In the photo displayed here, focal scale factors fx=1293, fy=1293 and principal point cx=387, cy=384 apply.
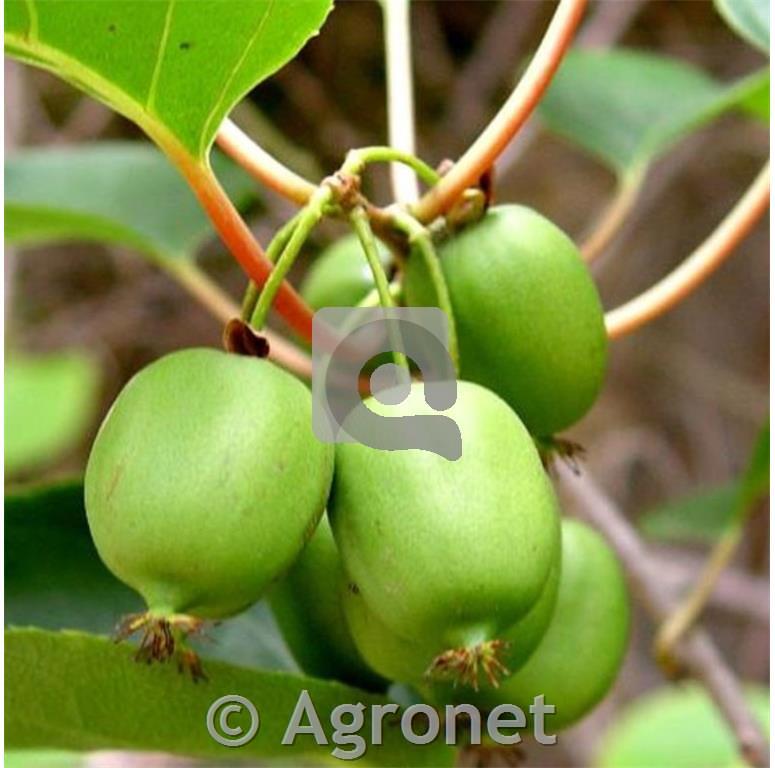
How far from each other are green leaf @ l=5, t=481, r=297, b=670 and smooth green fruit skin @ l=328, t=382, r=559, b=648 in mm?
231

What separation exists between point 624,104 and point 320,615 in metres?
0.80

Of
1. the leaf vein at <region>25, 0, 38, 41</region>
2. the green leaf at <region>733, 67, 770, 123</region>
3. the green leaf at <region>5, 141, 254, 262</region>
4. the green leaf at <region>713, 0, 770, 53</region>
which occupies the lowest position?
the leaf vein at <region>25, 0, 38, 41</region>

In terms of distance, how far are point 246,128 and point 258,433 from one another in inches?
57.5

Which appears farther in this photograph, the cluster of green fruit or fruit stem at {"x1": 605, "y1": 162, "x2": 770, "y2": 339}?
fruit stem at {"x1": 605, "y1": 162, "x2": 770, "y2": 339}

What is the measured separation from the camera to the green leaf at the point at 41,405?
2.21 metres

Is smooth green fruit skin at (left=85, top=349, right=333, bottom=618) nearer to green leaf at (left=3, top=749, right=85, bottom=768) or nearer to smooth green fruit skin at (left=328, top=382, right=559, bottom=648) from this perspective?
smooth green fruit skin at (left=328, top=382, right=559, bottom=648)

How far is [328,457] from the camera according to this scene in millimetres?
521

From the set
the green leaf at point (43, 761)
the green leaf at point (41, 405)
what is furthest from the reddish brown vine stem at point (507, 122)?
the green leaf at point (41, 405)

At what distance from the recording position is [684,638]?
979mm

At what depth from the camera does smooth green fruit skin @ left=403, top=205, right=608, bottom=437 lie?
→ 23.9 inches

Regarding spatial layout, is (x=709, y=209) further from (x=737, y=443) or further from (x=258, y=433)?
(x=258, y=433)

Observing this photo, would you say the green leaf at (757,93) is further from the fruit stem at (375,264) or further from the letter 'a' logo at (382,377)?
the fruit stem at (375,264)

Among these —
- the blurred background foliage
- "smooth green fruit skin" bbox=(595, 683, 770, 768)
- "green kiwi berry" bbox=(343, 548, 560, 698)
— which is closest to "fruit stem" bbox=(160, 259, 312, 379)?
"green kiwi berry" bbox=(343, 548, 560, 698)

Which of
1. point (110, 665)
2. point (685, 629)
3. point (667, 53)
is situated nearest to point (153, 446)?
point (110, 665)
